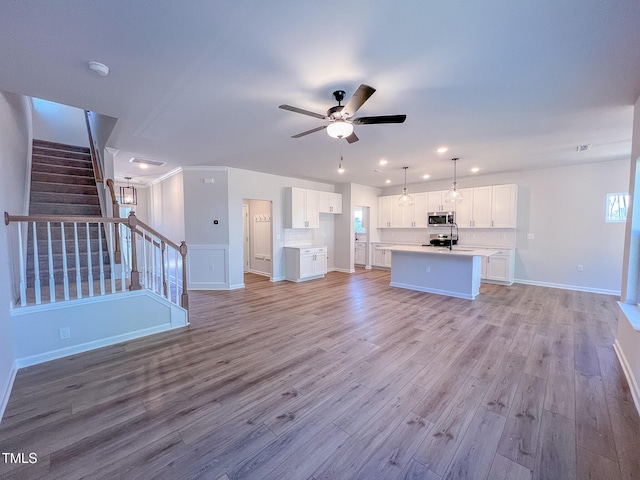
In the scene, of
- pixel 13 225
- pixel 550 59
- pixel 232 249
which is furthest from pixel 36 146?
pixel 550 59

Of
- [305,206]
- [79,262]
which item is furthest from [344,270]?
[79,262]

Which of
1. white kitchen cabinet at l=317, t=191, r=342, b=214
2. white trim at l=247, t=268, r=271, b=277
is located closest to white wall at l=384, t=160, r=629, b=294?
white kitchen cabinet at l=317, t=191, r=342, b=214

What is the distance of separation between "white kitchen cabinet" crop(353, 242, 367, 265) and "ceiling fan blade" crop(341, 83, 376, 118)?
6633mm

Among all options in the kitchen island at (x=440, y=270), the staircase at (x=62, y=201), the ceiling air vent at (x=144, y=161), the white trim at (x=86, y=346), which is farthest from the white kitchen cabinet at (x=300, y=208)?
the white trim at (x=86, y=346)

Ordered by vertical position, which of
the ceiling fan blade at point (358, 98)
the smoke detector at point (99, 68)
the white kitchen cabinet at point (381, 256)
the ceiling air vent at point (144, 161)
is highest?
the smoke detector at point (99, 68)

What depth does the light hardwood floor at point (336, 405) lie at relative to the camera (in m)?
1.55

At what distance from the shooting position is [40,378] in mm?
2375

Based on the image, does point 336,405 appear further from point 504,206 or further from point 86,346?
point 504,206

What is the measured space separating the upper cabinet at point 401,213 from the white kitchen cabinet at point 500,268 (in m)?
1.87

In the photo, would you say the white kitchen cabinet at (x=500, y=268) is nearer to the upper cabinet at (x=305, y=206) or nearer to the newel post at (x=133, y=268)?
the upper cabinet at (x=305, y=206)

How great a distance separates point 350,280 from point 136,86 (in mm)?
5565

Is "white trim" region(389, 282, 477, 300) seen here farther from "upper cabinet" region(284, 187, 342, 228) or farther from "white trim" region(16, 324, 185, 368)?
"white trim" region(16, 324, 185, 368)

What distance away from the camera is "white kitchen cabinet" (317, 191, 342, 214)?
7.24 m

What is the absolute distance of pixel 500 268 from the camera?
241 inches
